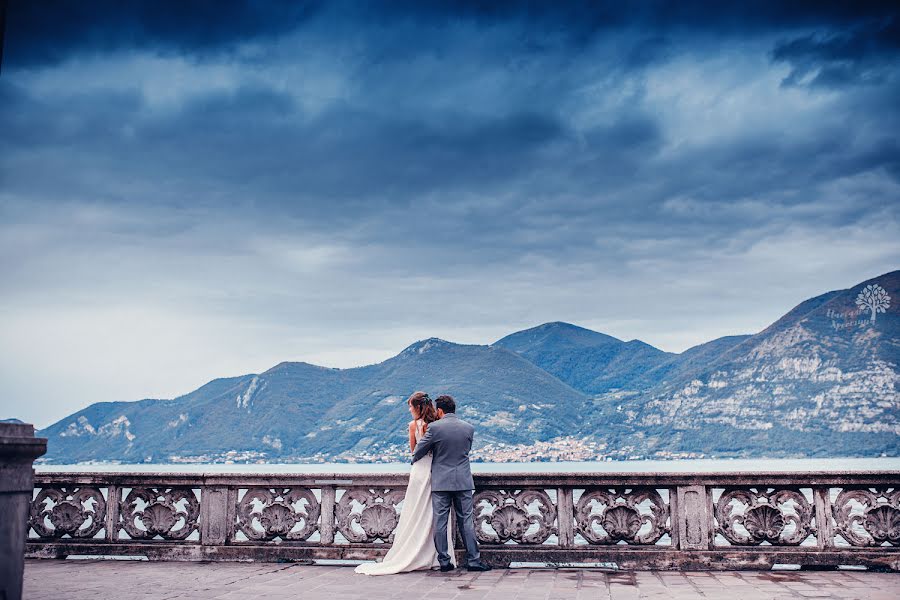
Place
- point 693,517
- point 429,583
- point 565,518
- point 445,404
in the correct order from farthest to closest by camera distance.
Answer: point 445,404
point 565,518
point 693,517
point 429,583

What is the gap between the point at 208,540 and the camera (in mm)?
10484

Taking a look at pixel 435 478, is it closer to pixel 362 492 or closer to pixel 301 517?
pixel 362 492

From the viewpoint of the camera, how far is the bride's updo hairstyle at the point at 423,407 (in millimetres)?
10070

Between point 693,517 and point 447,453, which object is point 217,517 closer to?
point 447,453

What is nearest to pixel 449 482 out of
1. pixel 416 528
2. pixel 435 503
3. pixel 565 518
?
pixel 435 503

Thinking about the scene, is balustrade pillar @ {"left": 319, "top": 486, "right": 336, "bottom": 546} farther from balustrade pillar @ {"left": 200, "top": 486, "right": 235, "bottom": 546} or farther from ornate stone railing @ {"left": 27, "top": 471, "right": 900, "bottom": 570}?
balustrade pillar @ {"left": 200, "top": 486, "right": 235, "bottom": 546}

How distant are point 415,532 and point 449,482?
76cm

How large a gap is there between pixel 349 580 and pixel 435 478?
1541 mm

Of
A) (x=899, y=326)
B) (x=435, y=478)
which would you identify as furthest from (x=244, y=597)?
(x=899, y=326)

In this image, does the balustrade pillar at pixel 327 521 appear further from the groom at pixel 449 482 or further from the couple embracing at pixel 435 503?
the groom at pixel 449 482

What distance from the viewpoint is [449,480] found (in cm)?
961

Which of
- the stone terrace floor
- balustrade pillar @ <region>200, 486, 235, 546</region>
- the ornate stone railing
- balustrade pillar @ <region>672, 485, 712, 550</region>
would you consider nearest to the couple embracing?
the stone terrace floor

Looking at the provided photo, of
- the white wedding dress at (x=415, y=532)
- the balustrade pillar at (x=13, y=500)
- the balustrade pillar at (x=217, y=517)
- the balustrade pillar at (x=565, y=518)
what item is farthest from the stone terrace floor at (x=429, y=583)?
the balustrade pillar at (x=13, y=500)

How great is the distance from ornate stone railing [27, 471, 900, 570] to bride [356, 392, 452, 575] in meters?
0.47
